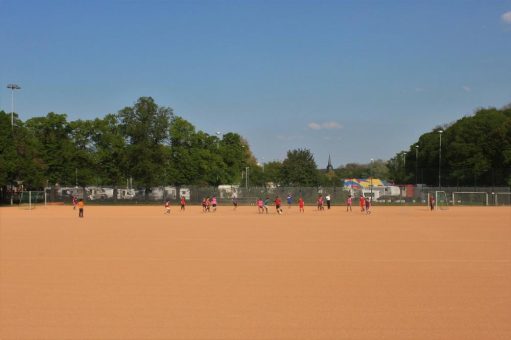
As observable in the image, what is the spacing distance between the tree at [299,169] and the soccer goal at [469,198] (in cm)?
3766

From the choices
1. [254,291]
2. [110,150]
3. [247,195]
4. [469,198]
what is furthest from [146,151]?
[254,291]

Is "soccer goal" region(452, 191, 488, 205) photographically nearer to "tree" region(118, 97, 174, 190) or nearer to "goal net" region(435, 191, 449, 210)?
"goal net" region(435, 191, 449, 210)

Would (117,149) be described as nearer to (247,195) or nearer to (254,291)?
(247,195)

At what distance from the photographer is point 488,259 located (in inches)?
579

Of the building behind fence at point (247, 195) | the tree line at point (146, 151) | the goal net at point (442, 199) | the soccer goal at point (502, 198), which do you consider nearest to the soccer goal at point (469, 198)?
the building behind fence at point (247, 195)

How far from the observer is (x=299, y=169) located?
330 ft

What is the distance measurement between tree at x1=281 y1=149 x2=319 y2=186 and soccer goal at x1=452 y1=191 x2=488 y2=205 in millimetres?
37659

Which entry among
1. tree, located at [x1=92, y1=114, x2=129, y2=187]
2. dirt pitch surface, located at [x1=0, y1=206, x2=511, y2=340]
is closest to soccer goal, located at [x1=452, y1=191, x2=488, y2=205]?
tree, located at [x1=92, y1=114, x2=129, y2=187]

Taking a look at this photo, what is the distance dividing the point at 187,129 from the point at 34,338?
251 feet

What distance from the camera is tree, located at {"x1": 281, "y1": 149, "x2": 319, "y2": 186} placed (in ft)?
330

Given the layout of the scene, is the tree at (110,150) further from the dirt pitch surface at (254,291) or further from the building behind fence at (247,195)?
the dirt pitch surface at (254,291)

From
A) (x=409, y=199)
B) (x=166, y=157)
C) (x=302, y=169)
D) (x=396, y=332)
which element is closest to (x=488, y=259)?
(x=396, y=332)

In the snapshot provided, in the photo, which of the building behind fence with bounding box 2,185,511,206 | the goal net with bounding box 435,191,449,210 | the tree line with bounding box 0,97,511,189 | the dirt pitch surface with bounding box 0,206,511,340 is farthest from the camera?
the tree line with bounding box 0,97,511,189

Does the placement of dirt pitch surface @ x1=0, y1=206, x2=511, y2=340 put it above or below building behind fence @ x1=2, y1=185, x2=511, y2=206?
below
